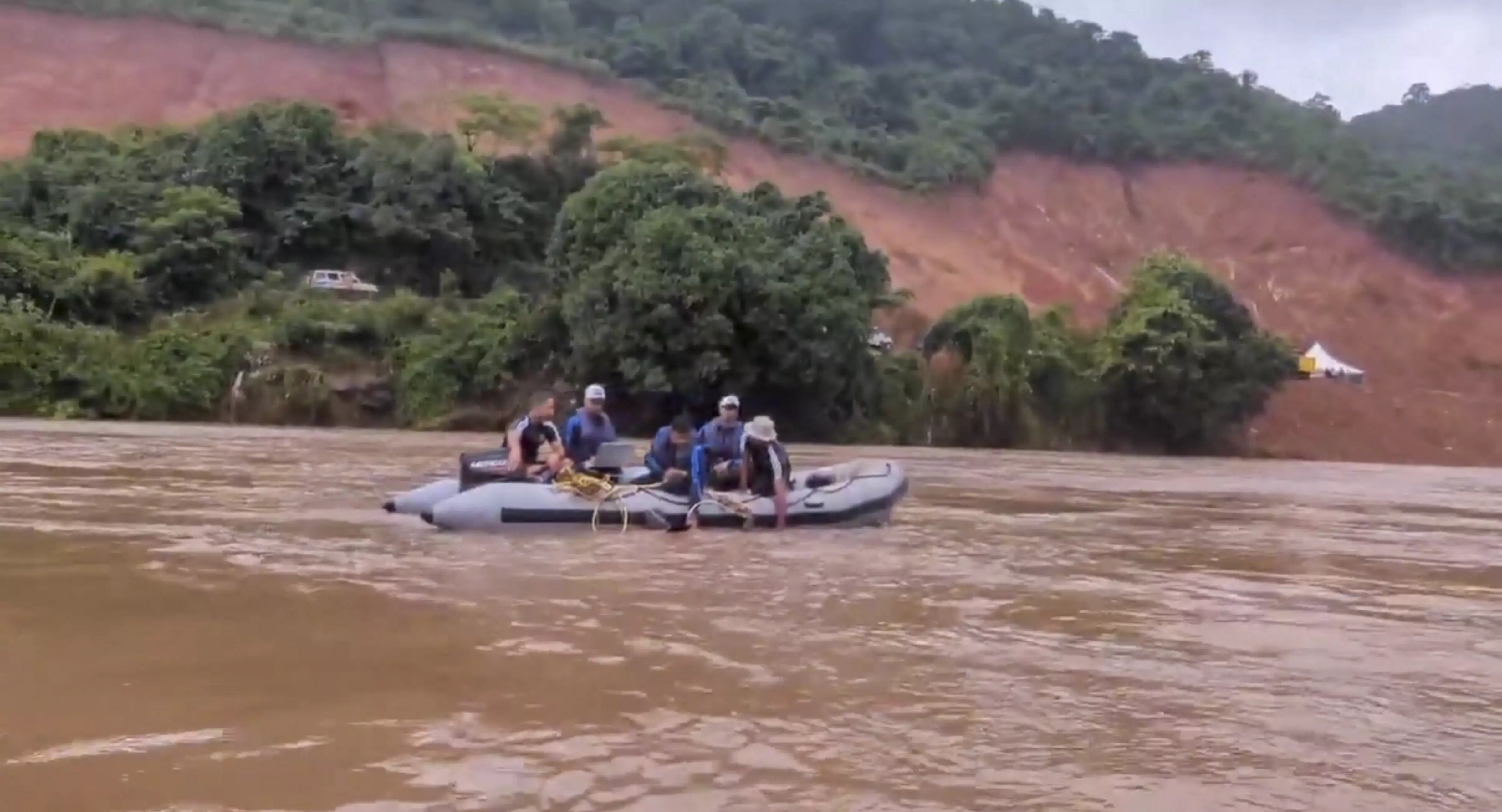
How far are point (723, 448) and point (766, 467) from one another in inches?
14.2

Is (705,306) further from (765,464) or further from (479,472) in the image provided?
(479,472)

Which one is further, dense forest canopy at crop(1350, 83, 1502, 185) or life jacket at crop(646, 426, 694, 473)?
dense forest canopy at crop(1350, 83, 1502, 185)

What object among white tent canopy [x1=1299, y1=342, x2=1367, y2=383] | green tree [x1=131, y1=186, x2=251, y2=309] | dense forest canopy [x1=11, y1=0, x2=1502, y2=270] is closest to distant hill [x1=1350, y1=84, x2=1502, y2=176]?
dense forest canopy [x1=11, y1=0, x2=1502, y2=270]

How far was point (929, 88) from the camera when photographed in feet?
187

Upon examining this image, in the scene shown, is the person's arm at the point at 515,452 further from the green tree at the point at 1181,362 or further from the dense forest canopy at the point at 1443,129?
the dense forest canopy at the point at 1443,129

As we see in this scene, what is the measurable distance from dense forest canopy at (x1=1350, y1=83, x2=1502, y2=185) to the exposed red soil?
12.5m

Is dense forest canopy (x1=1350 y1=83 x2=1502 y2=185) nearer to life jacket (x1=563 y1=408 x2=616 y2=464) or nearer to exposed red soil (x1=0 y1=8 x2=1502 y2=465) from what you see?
exposed red soil (x1=0 y1=8 x2=1502 y2=465)

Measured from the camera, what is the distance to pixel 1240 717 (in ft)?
18.0

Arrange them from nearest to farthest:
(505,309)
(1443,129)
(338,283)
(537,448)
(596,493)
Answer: (596,493)
(537,448)
(505,309)
(338,283)
(1443,129)

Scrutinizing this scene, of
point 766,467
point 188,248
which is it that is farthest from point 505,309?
point 766,467

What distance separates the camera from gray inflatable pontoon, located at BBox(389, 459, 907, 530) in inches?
408

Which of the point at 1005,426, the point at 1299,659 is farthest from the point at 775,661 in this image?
the point at 1005,426

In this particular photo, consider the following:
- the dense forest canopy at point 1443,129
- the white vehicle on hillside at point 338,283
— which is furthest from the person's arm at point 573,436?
the dense forest canopy at point 1443,129

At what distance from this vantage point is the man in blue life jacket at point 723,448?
11.3m
